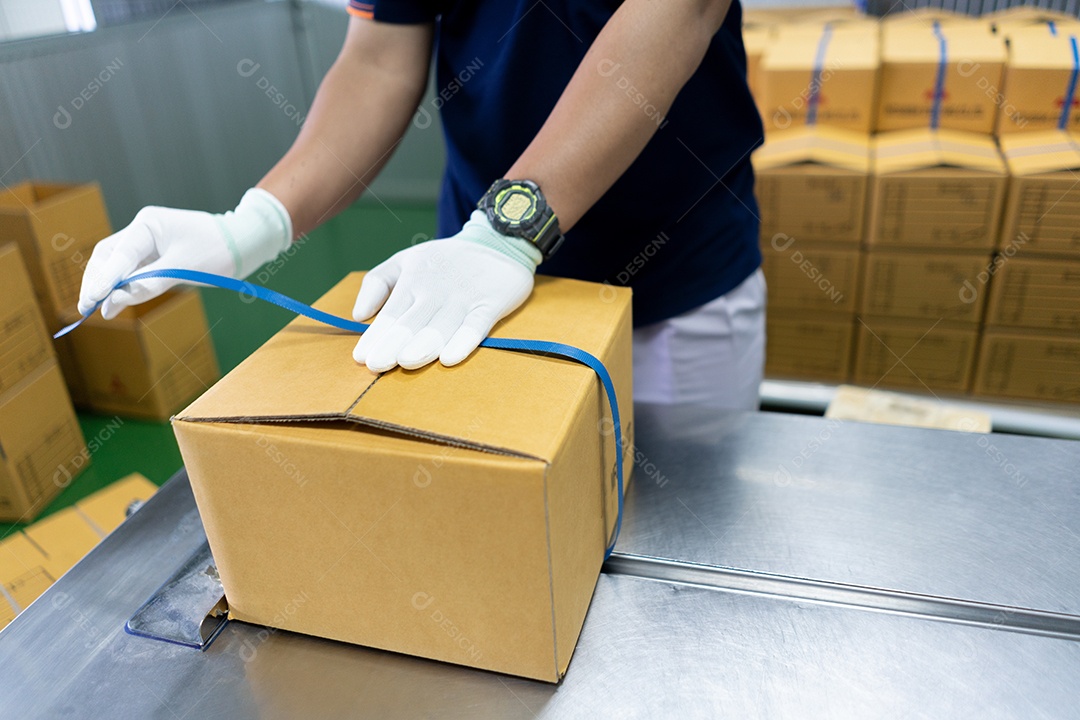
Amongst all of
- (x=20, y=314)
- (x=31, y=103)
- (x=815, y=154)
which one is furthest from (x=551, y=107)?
(x=815, y=154)

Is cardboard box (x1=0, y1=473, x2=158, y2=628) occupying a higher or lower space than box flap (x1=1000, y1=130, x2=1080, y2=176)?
lower

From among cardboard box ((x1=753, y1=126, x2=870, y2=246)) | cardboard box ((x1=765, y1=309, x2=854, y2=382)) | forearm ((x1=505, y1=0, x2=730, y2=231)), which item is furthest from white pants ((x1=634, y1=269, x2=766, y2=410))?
cardboard box ((x1=765, y1=309, x2=854, y2=382))

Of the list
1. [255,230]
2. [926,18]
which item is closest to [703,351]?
[255,230]

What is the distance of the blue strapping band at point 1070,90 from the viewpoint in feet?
7.04

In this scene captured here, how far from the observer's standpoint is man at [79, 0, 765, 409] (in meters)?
0.85

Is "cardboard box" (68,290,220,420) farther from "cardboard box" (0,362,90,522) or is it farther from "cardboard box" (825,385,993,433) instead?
"cardboard box" (825,385,993,433)

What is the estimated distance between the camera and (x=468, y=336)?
Result: 75 cm

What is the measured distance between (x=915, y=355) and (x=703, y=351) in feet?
4.90

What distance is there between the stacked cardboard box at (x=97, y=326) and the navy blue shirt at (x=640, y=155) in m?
0.76

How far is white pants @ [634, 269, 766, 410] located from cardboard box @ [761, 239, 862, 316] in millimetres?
1168

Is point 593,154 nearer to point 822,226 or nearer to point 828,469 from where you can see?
point 828,469

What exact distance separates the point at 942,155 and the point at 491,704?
2.17 m

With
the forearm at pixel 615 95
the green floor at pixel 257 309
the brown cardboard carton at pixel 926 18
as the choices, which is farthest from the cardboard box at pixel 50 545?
the brown cardboard carton at pixel 926 18

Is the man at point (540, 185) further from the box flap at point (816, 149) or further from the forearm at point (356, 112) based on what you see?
the box flap at point (816, 149)
